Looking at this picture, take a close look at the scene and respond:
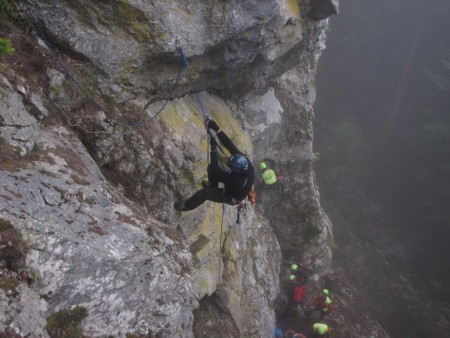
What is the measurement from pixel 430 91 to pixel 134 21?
105 feet

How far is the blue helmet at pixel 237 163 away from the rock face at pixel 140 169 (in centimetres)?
165

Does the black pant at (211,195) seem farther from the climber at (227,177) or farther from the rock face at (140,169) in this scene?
the rock face at (140,169)

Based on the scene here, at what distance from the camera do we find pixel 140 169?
274 inches

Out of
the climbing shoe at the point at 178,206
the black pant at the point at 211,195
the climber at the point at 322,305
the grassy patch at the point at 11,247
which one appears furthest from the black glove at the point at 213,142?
the climber at the point at 322,305

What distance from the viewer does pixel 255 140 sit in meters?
15.0

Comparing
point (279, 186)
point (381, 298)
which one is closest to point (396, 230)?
point (381, 298)

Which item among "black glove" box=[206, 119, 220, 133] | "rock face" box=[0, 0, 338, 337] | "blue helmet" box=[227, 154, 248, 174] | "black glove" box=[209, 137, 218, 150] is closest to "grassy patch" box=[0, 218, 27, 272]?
"rock face" box=[0, 0, 338, 337]

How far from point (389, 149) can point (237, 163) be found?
2813 cm

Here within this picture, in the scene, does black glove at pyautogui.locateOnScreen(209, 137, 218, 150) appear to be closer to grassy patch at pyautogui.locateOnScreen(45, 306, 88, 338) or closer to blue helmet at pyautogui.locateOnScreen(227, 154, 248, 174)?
blue helmet at pyautogui.locateOnScreen(227, 154, 248, 174)

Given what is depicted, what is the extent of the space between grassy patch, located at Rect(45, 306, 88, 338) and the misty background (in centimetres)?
1799

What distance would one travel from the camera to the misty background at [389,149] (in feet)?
70.2

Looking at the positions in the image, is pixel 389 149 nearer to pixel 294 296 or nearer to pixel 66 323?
pixel 294 296

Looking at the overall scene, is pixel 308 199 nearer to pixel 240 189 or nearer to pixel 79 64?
pixel 240 189

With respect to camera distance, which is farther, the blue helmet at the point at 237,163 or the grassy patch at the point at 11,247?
the blue helmet at the point at 237,163
